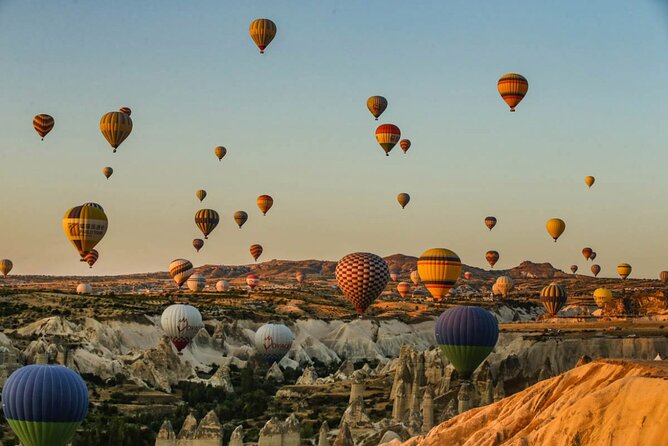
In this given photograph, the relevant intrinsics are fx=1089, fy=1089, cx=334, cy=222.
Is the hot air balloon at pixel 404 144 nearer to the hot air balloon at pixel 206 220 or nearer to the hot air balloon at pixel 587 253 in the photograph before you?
the hot air balloon at pixel 206 220

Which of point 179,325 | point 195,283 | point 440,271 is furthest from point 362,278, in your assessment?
point 195,283

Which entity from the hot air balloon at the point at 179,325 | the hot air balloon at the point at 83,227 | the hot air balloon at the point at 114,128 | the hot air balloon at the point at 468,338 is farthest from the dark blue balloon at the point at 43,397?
the hot air balloon at the point at 179,325

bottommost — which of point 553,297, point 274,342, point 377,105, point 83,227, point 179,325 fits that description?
point 274,342

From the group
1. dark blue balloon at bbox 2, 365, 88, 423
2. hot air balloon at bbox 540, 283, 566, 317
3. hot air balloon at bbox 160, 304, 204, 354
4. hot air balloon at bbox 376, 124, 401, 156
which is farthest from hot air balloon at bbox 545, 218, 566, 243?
dark blue balloon at bbox 2, 365, 88, 423

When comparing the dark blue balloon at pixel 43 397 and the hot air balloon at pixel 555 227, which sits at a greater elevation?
the hot air balloon at pixel 555 227

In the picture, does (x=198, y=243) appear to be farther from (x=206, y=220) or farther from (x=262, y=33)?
(x=262, y=33)

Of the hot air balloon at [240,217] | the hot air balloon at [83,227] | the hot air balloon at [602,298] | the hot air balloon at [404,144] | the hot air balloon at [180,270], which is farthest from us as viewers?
the hot air balloon at [180,270]

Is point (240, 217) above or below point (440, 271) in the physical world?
above

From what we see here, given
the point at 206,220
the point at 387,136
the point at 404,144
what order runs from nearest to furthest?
the point at 387,136 < the point at 404,144 < the point at 206,220
